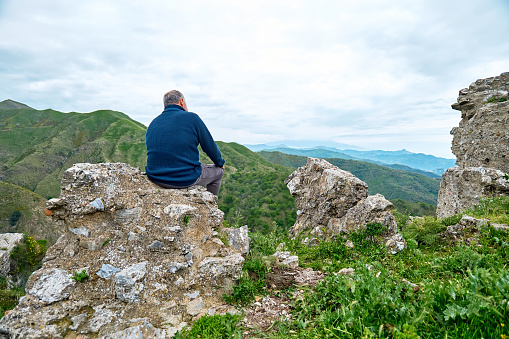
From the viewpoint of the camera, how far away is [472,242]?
530cm

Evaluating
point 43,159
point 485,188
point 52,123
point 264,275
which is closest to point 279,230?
point 264,275

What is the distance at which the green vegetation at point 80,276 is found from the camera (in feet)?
12.3

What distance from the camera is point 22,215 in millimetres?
64188

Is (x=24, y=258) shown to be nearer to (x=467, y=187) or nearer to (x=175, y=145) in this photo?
(x=175, y=145)

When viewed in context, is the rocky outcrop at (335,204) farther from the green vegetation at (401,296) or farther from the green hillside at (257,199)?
the green hillside at (257,199)

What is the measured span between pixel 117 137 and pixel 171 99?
171162mm

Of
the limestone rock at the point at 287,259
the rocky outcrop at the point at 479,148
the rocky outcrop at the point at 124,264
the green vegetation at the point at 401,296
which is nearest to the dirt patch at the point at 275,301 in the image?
the green vegetation at the point at 401,296

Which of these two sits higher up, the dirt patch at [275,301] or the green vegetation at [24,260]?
the dirt patch at [275,301]

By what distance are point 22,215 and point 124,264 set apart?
86216 mm

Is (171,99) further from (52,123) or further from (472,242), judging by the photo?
(52,123)

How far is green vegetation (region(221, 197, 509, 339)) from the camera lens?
7.77 feet

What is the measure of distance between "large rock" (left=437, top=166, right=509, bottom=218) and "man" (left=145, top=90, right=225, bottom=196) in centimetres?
1035

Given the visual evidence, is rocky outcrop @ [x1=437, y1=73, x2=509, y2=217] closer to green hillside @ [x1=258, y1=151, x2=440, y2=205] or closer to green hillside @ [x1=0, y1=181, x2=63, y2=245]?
green hillside @ [x1=0, y1=181, x2=63, y2=245]

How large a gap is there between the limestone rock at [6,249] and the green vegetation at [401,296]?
37.9 m
